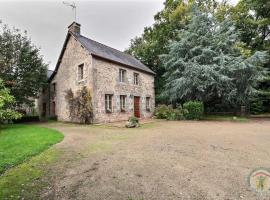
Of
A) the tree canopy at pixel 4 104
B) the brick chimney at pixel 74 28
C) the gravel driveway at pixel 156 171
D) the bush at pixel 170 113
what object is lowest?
the gravel driveway at pixel 156 171

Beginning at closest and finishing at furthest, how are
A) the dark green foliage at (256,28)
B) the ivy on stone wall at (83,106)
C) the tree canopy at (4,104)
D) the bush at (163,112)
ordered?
the tree canopy at (4,104) < the ivy on stone wall at (83,106) < the bush at (163,112) < the dark green foliage at (256,28)

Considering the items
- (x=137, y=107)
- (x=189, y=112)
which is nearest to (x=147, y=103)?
(x=137, y=107)

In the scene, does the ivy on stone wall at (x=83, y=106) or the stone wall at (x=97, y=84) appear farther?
the stone wall at (x=97, y=84)

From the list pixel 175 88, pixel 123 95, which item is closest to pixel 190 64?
pixel 175 88

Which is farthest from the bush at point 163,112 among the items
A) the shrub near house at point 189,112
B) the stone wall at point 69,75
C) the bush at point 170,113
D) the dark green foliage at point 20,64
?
the dark green foliage at point 20,64

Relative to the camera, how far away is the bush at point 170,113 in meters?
15.6

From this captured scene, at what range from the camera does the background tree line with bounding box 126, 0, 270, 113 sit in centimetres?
1577

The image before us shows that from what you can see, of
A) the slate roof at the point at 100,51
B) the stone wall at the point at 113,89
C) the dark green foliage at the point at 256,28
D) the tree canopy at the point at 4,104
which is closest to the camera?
the tree canopy at the point at 4,104

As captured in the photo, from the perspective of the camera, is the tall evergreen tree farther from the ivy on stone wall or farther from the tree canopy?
the tree canopy

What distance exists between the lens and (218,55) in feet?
53.9

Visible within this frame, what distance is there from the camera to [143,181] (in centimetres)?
340

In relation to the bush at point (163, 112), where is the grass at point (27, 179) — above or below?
below

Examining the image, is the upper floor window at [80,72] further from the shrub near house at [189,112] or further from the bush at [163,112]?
the shrub near house at [189,112]

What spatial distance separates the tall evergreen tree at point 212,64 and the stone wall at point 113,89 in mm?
3372
